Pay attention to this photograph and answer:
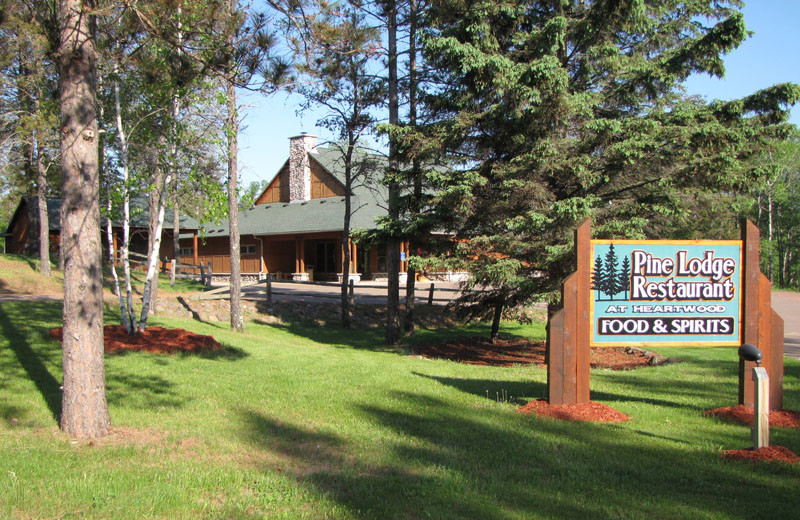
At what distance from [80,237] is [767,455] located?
248 inches

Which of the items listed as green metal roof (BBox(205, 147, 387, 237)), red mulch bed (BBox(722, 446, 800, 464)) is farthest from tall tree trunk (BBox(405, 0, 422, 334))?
green metal roof (BBox(205, 147, 387, 237))

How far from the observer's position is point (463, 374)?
10.3 metres

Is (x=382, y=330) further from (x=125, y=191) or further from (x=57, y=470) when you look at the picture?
(x=57, y=470)

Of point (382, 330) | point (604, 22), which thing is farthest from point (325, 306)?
point (604, 22)

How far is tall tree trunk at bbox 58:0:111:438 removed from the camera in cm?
552

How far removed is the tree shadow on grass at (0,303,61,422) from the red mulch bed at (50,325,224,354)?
1.94ft

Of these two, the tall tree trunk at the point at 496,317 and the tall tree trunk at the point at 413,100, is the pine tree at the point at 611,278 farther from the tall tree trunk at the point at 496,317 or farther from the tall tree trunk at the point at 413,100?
the tall tree trunk at the point at 496,317

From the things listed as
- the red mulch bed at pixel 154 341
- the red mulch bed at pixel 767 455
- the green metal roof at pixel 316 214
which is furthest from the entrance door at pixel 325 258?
the red mulch bed at pixel 767 455

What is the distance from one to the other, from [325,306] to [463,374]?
12.7 metres

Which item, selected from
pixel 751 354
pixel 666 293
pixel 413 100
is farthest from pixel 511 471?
pixel 413 100

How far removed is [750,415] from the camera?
6.67 m

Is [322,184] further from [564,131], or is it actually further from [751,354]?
[751,354]

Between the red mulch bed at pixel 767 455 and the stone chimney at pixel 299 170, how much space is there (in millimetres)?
32159

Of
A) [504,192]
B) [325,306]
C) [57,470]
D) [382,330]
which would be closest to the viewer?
[57,470]
